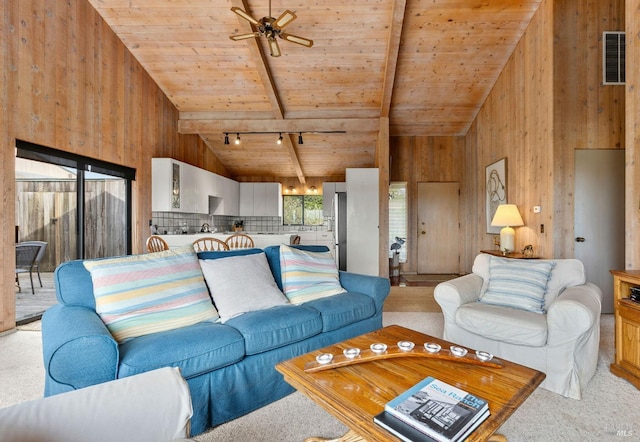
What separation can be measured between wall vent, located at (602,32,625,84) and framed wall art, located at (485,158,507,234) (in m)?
1.37

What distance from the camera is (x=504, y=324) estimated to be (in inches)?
80.7

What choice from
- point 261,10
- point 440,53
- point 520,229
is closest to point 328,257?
point 520,229

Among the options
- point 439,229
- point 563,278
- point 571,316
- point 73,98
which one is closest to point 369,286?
point 571,316

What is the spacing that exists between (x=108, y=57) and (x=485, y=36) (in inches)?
195

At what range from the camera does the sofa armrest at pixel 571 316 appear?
1812mm

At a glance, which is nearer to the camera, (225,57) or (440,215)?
(225,57)

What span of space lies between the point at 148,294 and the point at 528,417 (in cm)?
219

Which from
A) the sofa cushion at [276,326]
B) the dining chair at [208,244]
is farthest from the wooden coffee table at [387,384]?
the dining chair at [208,244]

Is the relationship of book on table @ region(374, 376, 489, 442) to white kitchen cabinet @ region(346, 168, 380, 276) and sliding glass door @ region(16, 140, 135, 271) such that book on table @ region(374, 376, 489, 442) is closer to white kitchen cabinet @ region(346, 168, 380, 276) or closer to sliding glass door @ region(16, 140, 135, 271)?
sliding glass door @ region(16, 140, 135, 271)

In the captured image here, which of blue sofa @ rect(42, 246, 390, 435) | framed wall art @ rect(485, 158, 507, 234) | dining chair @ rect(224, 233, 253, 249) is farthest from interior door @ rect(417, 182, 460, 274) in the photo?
blue sofa @ rect(42, 246, 390, 435)

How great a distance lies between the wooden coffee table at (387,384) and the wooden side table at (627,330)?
145cm

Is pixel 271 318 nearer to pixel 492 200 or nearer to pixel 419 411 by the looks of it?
pixel 419 411

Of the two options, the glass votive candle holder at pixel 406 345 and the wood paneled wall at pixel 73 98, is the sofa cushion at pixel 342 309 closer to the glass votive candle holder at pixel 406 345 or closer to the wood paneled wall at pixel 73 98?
the glass votive candle holder at pixel 406 345

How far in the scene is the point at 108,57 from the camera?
160 inches
